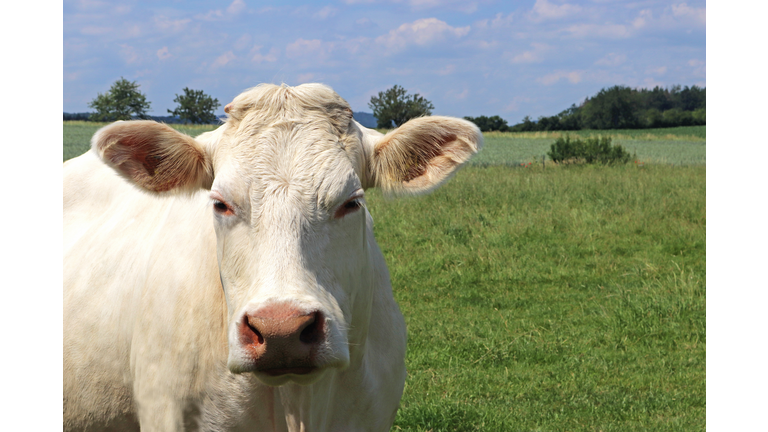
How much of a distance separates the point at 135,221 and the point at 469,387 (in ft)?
10.6

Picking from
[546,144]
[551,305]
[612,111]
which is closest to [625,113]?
[612,111]

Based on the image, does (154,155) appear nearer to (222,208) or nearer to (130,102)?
(222,208)

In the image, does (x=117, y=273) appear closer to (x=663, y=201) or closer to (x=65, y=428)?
(x=65, y=428)

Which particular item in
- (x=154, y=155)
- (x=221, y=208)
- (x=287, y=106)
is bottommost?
(x=221, y=208)

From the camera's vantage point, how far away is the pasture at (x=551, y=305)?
16.5 feet

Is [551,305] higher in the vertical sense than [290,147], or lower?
lower

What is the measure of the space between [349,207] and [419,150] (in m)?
0.53

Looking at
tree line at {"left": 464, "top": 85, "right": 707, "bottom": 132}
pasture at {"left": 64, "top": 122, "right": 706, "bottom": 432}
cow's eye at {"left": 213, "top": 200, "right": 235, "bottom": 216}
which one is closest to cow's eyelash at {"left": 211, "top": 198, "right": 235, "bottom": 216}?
cow's eye at {"left": 213, "top": 200, "right": 235, "bottom": 216}

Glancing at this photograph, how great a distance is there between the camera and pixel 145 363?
264 centimetres

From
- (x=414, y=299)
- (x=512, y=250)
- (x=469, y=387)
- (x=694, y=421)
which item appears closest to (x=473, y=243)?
(x=512, y=250)

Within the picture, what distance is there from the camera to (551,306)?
291 inches

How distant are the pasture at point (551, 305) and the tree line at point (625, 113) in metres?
52.8

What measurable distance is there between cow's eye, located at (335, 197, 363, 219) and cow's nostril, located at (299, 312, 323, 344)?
0.43 m

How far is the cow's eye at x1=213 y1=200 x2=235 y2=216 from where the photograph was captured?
2238mm
